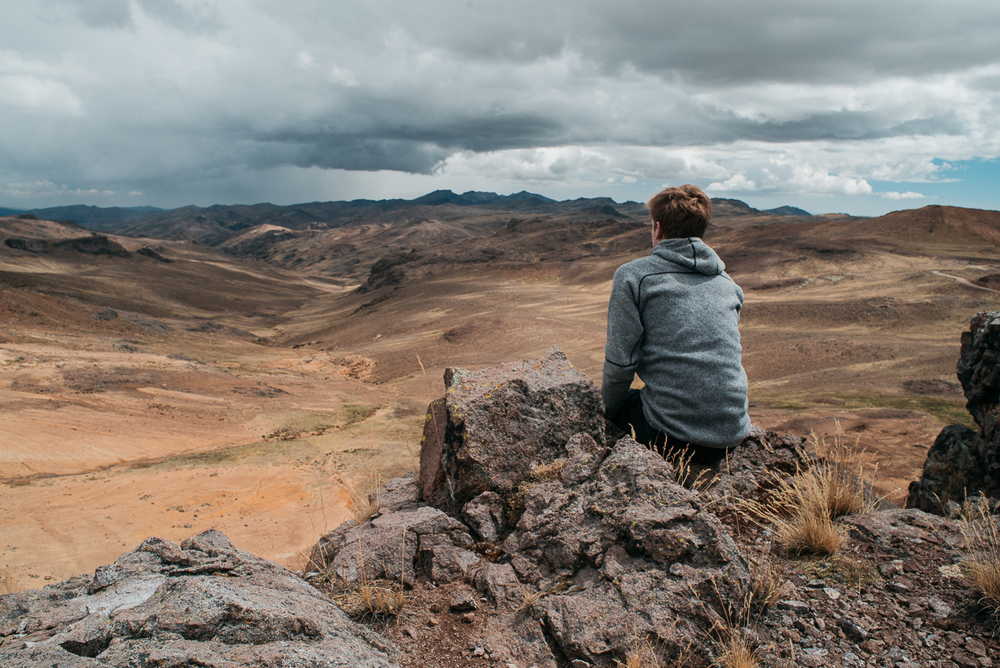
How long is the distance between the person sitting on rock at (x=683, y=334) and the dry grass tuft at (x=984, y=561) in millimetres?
1149

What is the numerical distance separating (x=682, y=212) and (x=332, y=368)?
28391 mm

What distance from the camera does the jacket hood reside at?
329 centimetres

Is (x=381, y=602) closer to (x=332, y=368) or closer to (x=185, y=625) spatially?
(x=185, y=625)

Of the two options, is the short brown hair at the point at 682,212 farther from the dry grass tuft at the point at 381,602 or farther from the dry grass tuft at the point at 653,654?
the dry grass tuft at the point at 381,602

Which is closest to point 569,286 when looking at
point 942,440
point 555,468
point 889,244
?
point 889,244

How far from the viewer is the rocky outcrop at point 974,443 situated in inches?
251

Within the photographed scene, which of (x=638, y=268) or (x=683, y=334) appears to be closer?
(x=683, y=334)

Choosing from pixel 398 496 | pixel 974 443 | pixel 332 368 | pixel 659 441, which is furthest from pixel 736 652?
pixel 332 368

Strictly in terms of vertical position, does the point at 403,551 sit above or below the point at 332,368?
above

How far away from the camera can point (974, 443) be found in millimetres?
7160

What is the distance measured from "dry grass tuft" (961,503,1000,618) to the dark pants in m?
1.17

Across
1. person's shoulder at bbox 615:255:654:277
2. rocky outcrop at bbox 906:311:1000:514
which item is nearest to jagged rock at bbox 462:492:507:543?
person's shoulder at bbox 615:255:654:277

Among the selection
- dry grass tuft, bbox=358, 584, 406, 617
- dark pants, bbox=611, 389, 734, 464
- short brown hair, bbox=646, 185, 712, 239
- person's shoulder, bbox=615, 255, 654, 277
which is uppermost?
short brown hair, bbox=646, 185, 712, 239

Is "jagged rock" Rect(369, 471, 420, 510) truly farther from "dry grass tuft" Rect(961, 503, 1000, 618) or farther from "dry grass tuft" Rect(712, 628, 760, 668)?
"dry grass tuft" Rect(961, 503, 1000, 618)
